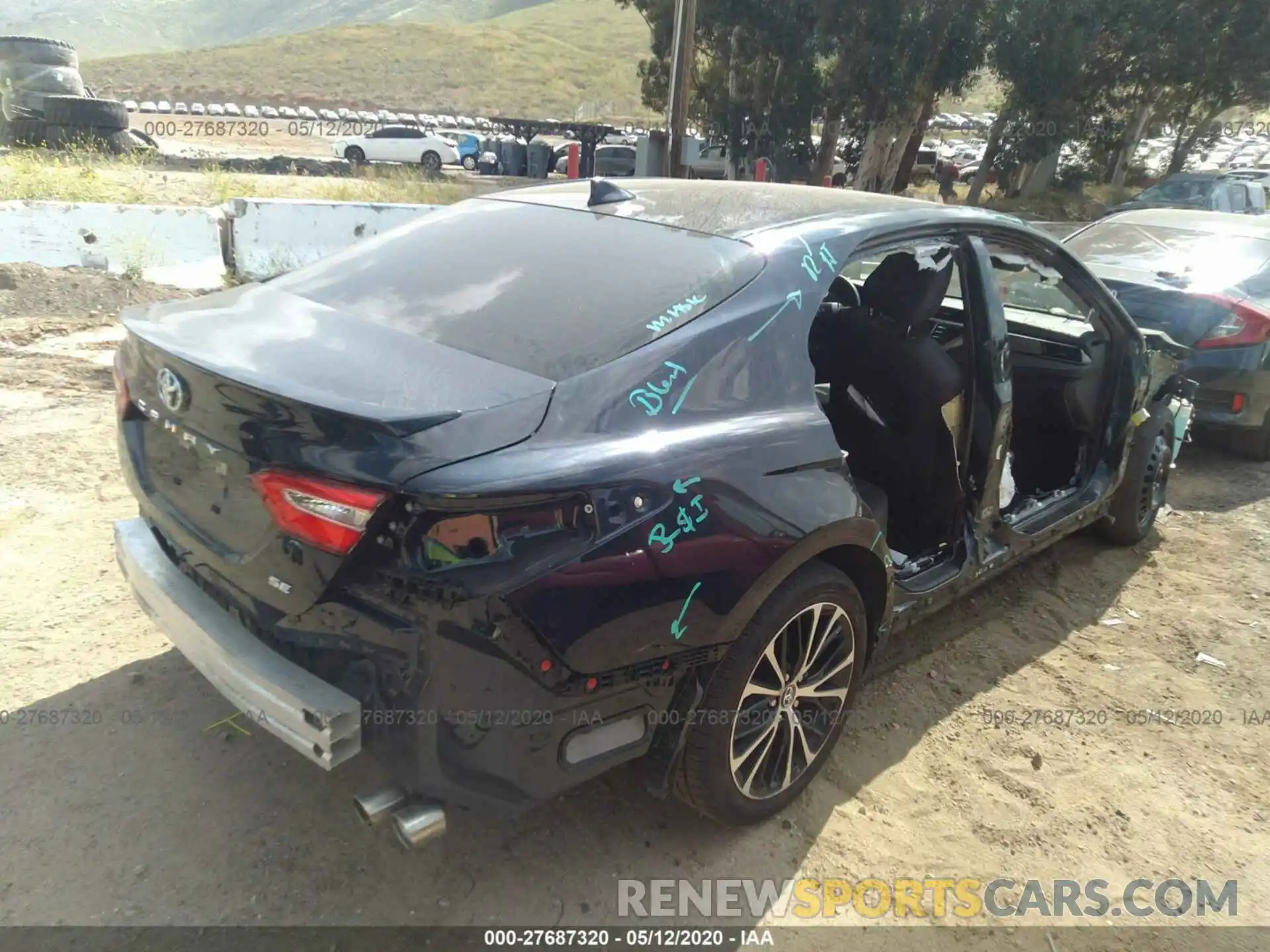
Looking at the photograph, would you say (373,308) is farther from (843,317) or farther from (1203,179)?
(1203,179)

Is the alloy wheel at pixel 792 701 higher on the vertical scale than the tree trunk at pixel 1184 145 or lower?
lower

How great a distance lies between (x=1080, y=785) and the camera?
299cm

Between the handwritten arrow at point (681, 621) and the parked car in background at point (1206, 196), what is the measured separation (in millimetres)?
18218

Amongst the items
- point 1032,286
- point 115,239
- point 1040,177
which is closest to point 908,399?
point 1032,286

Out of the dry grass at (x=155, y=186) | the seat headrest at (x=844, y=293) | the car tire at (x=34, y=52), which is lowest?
the dry grass at (x=155, y=186)

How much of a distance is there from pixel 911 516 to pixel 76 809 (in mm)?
2835

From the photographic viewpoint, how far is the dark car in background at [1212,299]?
5.63 meters

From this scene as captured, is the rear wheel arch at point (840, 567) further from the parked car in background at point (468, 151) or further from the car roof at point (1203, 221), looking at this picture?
the parked car in background at point (468, 151)

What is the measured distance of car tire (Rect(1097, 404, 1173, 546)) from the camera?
174 inches

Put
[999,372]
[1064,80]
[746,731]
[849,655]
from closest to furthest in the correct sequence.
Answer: [746,731] < [849,655] < [999,372] < [1064,80]

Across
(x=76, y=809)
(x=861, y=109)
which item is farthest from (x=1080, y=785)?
(x=861, y=109)

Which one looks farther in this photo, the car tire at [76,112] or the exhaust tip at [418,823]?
the car tire at [76,112]

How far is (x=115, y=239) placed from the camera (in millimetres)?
7898

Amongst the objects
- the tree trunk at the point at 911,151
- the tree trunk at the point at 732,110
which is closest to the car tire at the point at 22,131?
the tree trunk at the point at 732,110
